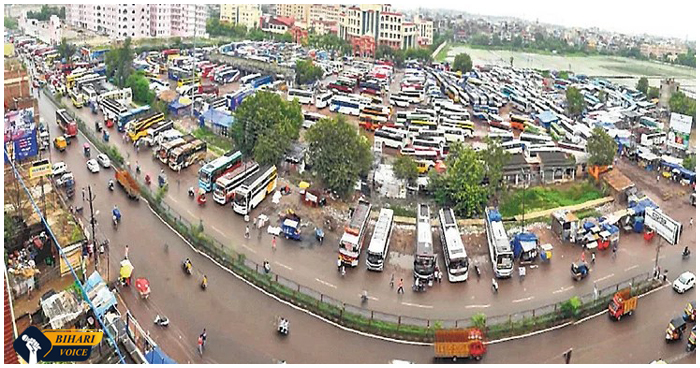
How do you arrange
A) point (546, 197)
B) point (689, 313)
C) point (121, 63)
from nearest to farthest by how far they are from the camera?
point (689, 313) → point (546, 197) → point (121, 63)

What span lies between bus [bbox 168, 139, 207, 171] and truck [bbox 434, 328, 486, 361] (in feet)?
21.2

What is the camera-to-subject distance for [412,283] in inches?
304

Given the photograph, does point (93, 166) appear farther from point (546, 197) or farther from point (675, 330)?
point (675, 330)

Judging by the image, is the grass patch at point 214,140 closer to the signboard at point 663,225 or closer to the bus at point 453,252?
the bus at point 453,252

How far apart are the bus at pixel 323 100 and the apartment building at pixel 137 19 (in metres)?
12.9

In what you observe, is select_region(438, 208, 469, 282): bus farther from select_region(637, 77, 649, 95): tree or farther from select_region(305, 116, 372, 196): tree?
select_region(637, 77, 649, 95): tree

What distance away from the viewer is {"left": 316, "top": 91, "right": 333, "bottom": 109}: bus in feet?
53.6

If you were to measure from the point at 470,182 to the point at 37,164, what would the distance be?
20.6ft

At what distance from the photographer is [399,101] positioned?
17156mm

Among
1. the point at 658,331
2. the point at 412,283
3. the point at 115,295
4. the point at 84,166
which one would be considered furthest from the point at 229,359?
the point at 84,166

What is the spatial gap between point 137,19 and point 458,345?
2370cm

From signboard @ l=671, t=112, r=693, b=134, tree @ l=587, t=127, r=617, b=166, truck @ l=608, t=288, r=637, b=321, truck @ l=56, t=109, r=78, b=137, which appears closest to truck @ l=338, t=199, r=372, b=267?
truck @ l=608, t=288, r=637, b=321

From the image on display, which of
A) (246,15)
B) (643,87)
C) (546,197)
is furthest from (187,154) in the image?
(246,15)

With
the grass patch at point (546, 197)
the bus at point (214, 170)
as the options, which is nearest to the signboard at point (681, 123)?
the grass patch at point (546, 197)
